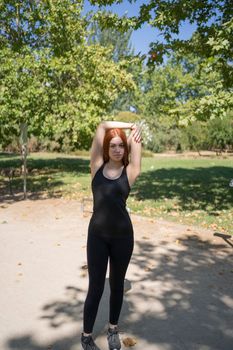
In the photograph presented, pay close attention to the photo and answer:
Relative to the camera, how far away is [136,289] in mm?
5160

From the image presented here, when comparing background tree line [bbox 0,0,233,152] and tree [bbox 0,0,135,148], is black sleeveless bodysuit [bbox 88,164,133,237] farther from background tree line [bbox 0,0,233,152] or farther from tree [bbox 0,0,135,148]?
tree [bbox 0,0,135,148]


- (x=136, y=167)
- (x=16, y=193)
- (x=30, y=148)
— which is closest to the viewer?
(x=136, y=167)

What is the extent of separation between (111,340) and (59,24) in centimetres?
1632

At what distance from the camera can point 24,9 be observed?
1733 centimetres

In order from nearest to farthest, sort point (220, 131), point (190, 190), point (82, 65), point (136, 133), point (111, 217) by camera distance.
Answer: point (111, 217) < point (136, 133) < point (190, 190) < point (82, 65) < point (220, 131)

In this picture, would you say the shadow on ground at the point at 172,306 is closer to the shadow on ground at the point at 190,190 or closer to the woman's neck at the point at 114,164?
the woman's neck at the point at 114,164

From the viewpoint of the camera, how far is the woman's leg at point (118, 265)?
11.3 feet

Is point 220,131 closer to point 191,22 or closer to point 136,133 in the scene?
point 191,22

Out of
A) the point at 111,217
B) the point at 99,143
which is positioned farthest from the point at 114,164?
the point at 111,217

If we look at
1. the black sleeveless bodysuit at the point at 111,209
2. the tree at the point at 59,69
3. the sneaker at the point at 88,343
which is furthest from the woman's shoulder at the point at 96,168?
the tree at the point at 59,69

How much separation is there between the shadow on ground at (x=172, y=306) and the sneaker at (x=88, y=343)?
0.19 m

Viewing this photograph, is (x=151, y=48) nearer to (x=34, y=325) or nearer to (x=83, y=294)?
(x=83, y=294)

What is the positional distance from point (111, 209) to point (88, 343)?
4.35ft

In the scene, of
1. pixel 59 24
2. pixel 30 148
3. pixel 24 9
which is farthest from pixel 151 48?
pixel 30 148
